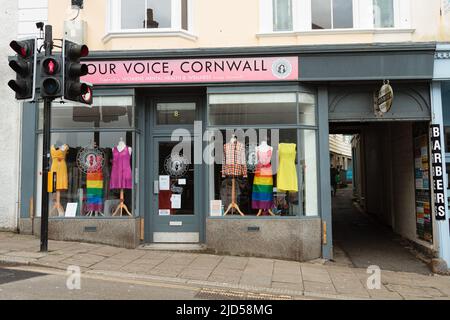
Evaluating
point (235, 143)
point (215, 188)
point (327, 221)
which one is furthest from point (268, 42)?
point (327, 221)

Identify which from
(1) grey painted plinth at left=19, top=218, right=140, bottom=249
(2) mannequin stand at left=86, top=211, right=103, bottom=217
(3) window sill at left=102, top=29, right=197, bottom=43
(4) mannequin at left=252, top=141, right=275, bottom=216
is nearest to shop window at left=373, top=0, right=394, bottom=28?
(4) mannequin at left=252, top=141, right=275, bottom=216

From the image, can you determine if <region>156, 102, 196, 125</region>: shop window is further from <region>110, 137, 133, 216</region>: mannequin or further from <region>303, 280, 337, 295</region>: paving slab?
<region>303, 280, 337, 295</region>: paving slab

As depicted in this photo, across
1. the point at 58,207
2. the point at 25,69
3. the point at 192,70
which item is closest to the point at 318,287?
the point at 192,70

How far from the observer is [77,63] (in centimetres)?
813

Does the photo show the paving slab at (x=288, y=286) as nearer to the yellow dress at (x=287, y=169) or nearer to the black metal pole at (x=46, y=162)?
the yellow dress at (x=287, y=169)

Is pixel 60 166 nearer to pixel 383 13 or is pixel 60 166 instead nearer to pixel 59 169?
pixel 59 169

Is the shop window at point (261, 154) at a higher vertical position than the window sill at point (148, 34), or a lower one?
lower

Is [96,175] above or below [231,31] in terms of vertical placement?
below

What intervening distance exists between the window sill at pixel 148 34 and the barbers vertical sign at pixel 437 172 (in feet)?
18.3

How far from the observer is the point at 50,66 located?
7934 mm

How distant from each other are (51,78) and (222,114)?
11.9ft

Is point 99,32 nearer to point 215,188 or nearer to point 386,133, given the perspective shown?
point 215,188

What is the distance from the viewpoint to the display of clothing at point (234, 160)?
9852 mm

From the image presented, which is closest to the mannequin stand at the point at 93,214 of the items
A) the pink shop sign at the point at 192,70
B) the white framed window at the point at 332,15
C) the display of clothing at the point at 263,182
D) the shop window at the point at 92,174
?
the shop window at the point at 92,174
